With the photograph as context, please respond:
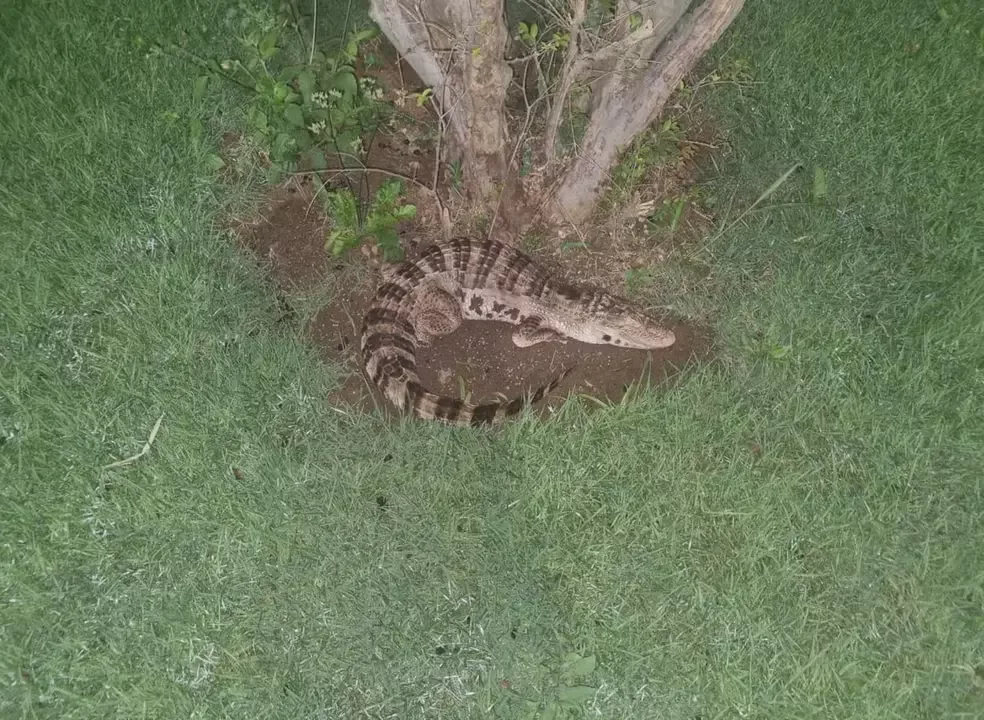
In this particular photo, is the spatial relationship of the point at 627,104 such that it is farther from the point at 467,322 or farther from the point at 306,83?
the point at 306,83

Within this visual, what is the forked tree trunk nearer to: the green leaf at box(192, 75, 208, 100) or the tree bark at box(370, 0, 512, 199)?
the tree bark at box(370, 0, 512, 199)

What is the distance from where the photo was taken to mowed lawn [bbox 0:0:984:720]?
288cm

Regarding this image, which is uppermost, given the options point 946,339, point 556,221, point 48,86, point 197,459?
point 946,339

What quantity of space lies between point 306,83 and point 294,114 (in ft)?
0.55

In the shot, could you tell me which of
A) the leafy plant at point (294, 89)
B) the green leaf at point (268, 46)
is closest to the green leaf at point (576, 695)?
the leafy plant at point (294, 89)

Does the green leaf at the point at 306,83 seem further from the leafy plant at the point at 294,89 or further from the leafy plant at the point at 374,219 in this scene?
the leafy plant at the point at 374,219

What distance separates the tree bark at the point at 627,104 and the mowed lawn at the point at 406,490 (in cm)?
60

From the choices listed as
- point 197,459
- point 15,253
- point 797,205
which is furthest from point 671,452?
point 15,253

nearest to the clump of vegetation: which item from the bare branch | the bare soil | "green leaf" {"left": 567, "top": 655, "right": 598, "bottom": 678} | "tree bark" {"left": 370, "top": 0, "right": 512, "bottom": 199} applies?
the bare soil

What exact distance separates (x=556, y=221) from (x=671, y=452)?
1.31 metres

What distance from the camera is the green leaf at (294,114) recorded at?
3061mm

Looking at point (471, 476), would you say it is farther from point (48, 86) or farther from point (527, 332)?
point (48, 86)

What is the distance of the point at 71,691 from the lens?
9.18 feet

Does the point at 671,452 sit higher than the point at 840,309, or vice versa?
the point at 840,309
